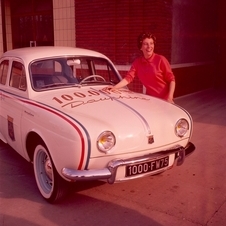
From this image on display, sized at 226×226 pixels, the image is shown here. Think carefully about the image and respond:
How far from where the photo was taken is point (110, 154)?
347 cm

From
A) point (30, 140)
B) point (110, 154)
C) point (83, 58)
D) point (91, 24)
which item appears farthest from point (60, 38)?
point (110, 154)

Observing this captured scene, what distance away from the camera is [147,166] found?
365 centimetres

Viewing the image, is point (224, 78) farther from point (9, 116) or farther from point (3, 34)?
point (9, 116)

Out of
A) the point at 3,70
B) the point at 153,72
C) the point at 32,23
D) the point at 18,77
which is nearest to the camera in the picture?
the point at 18,77

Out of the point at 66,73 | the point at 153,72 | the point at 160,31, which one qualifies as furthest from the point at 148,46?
the point at 160,31

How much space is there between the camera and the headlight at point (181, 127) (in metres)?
3.97

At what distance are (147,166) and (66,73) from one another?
6.16ft

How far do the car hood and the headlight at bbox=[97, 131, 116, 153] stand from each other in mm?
37

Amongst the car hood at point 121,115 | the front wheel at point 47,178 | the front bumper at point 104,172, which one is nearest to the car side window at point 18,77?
the car hood at point 121,115

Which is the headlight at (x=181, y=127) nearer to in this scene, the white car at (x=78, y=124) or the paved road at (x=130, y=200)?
the white car at (x=78, y=124)

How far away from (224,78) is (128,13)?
16.3 ft

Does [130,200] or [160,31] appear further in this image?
[160,31]

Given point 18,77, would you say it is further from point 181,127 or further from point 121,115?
point 181,127

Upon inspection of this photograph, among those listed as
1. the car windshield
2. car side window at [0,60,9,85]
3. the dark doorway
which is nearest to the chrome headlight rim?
the car windshield
